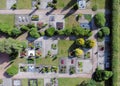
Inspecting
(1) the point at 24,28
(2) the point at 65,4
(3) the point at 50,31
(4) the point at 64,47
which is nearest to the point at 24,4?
(1) the point at 24,28

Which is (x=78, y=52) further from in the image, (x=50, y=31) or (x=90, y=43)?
(x=50, y=31)

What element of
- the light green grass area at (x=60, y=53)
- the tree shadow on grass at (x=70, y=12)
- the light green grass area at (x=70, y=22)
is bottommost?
the light green grass area at (x=60, y=53)

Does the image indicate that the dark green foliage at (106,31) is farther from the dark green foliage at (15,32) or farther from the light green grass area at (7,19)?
the light green grass area at (7,19)

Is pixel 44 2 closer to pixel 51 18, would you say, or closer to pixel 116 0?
pixel 51 18

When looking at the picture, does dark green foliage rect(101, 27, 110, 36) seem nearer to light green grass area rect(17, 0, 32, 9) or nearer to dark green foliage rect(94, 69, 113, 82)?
dark green foliage rect(94, 69, 113, 82)

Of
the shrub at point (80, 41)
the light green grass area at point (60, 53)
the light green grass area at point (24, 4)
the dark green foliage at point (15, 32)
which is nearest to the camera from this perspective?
the dark green foliage at point (15, 32)

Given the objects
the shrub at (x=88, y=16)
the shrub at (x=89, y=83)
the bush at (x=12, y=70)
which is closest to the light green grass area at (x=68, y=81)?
the shrub at (x=89, y=83)
